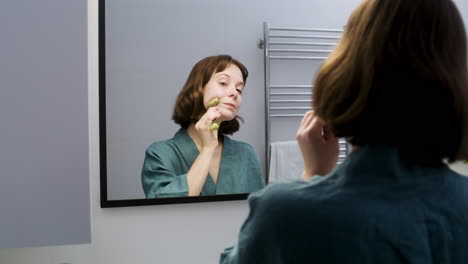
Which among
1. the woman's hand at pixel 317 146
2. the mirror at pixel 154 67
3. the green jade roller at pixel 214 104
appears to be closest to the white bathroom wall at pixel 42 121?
the mirror at pixel 154 67

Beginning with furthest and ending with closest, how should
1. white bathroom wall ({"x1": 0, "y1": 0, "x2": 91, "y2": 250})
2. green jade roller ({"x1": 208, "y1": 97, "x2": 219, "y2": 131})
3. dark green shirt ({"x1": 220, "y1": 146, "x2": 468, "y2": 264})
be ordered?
green jade roller ({"x1": 208, "y1": 97, "x2": 219, "y2": 131}) → white bathroom wall ({"x1": 0, "y1": 0, "x2": 91, "y2": 250}) → dark green shirt ({"x1": 220, "y1": 146, "x2": 468, "y2": 264})

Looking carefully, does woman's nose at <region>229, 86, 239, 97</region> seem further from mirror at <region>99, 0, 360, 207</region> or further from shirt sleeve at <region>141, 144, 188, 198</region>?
shirt sleeve at <region>141, 144, 188, 198</region>

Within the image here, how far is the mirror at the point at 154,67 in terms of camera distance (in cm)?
178

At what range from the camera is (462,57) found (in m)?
0.57

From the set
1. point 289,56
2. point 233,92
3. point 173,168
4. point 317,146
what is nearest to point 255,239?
point 317,146

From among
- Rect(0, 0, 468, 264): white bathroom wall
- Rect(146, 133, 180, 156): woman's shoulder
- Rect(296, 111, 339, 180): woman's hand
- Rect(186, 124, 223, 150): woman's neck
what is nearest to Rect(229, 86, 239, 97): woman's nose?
Rect(186, 124, 223, 150): woman's neck

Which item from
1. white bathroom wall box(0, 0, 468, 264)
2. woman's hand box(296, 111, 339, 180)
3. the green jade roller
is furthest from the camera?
the green jade roller

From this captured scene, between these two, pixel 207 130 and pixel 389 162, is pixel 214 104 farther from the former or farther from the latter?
pixel 389 162

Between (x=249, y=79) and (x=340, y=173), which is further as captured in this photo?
(x=249, y=79)

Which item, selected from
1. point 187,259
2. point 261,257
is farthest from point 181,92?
point 261,257

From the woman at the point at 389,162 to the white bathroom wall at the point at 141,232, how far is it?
1363 mm

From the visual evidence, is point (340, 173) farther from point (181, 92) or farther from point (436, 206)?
point (181, 92)

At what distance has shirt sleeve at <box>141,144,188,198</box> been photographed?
1808 millimetres

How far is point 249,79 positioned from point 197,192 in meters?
0.60
